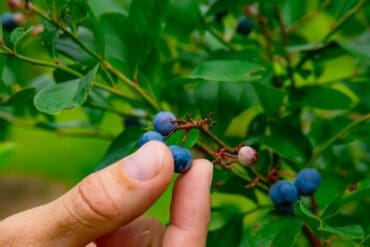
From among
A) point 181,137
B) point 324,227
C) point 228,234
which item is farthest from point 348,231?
point 228,234

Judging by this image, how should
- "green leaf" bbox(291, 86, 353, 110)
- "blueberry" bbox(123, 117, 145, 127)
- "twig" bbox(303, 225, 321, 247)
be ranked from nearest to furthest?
"twig" bbox(303, 225, 321, 247)
"green leaf" bbox(291, 86, 353, 110)
"blueberry" bbox(123, 117, 145, 127)

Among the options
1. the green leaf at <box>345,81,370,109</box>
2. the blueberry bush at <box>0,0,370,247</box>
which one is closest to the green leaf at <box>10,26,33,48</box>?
the blueberry bush at <box>0,0,370,247</box>

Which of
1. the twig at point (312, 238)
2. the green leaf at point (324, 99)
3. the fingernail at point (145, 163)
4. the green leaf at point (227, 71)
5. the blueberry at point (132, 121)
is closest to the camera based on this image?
the fingernail at point (145, 163)

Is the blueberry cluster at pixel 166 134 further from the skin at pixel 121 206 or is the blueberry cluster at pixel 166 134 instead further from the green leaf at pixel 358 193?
the green leaf at pixel 358 193

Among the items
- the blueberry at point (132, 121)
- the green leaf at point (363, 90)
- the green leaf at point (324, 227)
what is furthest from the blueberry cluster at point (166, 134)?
the green leaf at point (363, 90)

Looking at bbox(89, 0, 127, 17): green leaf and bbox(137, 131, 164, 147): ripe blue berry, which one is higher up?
bbox(89, 0, 127, 17): green leaf

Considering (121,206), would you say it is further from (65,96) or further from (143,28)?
(143,28)

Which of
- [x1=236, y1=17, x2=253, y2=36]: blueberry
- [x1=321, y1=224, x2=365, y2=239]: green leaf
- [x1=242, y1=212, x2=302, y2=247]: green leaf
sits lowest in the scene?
[x1=242, y1=212, x2=302, y2=247]: green leaf

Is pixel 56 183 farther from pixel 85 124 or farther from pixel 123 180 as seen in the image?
pixel 123 180

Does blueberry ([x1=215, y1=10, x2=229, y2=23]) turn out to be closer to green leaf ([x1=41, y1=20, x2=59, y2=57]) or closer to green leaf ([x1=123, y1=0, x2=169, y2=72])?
green leaf ([x1=123, y1=0, x2=169, y2=72])
